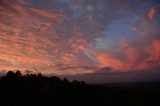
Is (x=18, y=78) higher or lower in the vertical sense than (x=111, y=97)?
higher

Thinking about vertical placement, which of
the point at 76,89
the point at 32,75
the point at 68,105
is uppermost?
the point at 32,75

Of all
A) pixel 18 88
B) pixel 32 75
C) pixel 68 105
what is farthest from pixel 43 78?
pixel 68 105

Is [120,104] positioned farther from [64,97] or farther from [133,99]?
[64,97]

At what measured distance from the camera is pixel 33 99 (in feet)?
175

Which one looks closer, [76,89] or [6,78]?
[76,89]

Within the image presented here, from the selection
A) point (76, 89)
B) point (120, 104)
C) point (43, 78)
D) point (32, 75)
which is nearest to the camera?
point (120, 104)

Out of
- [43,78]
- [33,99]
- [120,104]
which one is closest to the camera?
[120,104]

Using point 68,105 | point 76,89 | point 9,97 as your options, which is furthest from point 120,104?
point 9,97

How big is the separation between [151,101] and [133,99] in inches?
156

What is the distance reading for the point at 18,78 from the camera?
2953 inches

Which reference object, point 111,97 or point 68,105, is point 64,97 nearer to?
point 68,105

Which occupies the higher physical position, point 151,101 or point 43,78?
point 43,78

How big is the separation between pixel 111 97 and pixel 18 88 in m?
26.0

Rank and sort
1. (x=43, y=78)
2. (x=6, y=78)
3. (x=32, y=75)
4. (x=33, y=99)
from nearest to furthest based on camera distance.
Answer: (x=33, y=99) → (x=6, y=78) → (x=43, y=78) → (x=32, y=75)
